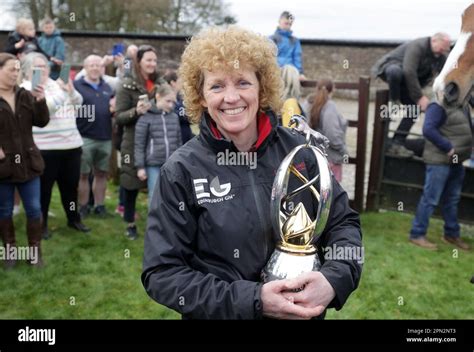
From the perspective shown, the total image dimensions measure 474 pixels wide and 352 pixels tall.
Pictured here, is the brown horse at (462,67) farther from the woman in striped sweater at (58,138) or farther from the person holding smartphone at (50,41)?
the person holding smartphone at (50,41)

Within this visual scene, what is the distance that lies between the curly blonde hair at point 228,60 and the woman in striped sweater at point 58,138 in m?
3.50

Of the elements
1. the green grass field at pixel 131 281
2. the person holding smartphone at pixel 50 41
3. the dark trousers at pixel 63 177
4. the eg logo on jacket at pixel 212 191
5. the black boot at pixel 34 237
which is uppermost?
the person holding smartphone at pixel 50 41

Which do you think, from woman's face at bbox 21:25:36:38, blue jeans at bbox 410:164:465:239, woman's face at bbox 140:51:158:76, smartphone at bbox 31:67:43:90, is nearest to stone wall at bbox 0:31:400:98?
woman's face at bbox 21:25:36:38

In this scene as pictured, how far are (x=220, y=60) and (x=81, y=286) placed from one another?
127 inches

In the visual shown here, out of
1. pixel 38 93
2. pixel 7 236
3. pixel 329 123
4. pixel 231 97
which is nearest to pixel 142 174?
pixel 38 93

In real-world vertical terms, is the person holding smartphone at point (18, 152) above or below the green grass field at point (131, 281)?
above

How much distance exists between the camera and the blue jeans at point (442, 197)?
17.4ft

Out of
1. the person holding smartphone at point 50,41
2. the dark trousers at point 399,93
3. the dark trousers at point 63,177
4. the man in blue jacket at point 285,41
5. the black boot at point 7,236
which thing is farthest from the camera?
the person holding smartphone at point 50,41

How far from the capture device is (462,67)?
368 cm

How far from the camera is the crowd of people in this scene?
1.63 meters

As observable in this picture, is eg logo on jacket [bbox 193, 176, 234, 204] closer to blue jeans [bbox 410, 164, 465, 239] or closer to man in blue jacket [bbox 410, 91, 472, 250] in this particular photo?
man in blue jacket [bbox 410, 91, 472, 250]

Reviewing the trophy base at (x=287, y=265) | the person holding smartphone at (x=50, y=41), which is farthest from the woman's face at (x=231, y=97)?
the person holding smartphone at (x=50, y=41)

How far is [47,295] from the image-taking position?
4141 millimetres
